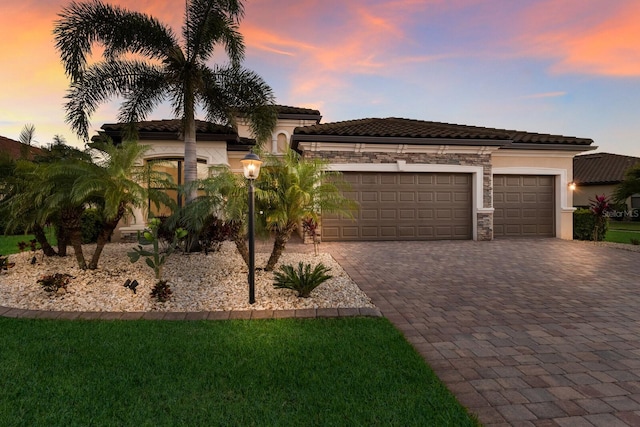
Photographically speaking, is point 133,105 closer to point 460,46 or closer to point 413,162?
point 413,162

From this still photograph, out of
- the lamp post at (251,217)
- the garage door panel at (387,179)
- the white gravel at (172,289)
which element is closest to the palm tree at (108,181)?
the white gravel at (172,289)

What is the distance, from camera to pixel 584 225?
44.3 feet

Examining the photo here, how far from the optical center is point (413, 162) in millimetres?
12445

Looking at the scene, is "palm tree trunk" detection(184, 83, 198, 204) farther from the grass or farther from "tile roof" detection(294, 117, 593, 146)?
the grass

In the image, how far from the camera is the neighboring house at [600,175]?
2580 centimetres

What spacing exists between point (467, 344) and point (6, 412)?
4.25 m

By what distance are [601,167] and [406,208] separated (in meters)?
27.5

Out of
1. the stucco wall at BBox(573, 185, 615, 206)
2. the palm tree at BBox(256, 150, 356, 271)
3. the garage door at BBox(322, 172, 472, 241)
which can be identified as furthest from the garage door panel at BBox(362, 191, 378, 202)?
the stucco wall at BBox(573, 185, 615, 206)

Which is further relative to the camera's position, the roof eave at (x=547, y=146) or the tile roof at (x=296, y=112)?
the tile roof at (x=296, y=112)

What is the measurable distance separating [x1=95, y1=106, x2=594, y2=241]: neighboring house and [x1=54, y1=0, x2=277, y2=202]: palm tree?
2.29m

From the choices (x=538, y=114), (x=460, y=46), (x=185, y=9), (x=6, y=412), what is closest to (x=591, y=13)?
(x=460, y=46)

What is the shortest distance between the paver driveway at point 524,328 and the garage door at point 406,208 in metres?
3.69

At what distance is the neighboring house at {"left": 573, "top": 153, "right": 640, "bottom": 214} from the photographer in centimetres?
2580

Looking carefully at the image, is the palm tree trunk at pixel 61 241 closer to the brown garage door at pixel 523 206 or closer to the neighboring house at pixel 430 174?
the neighboring house at pixel 430 174
